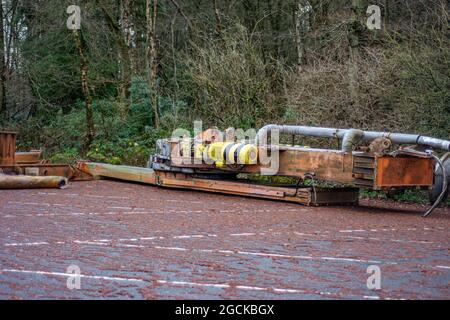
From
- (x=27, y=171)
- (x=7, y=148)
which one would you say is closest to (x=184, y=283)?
(x=27, y=171)

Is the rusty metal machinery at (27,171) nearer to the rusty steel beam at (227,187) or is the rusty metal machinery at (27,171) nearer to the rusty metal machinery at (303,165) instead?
the rusty steel beam at (227,187)

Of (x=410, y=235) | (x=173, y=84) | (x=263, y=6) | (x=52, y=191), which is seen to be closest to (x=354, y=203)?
(x=410, y=235)

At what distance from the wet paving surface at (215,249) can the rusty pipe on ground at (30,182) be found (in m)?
1.48

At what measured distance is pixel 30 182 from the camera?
16984 millimetres

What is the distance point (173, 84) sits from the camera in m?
29.0

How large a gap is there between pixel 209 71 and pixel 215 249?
1317 cm

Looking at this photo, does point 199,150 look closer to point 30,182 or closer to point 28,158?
point 30,182

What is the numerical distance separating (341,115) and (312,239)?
28.5ft

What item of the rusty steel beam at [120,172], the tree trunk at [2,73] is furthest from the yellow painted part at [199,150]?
the tree trunk at [2,73]

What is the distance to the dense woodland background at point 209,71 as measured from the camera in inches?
A: 712

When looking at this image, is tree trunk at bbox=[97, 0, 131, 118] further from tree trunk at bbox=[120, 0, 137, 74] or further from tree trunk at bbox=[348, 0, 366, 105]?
tree trunk at bbox=[348, 0, 366, 105]

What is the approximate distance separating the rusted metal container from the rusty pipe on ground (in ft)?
4.77

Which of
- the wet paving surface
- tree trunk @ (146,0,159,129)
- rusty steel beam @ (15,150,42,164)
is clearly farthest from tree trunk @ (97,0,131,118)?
the wet paving surface
